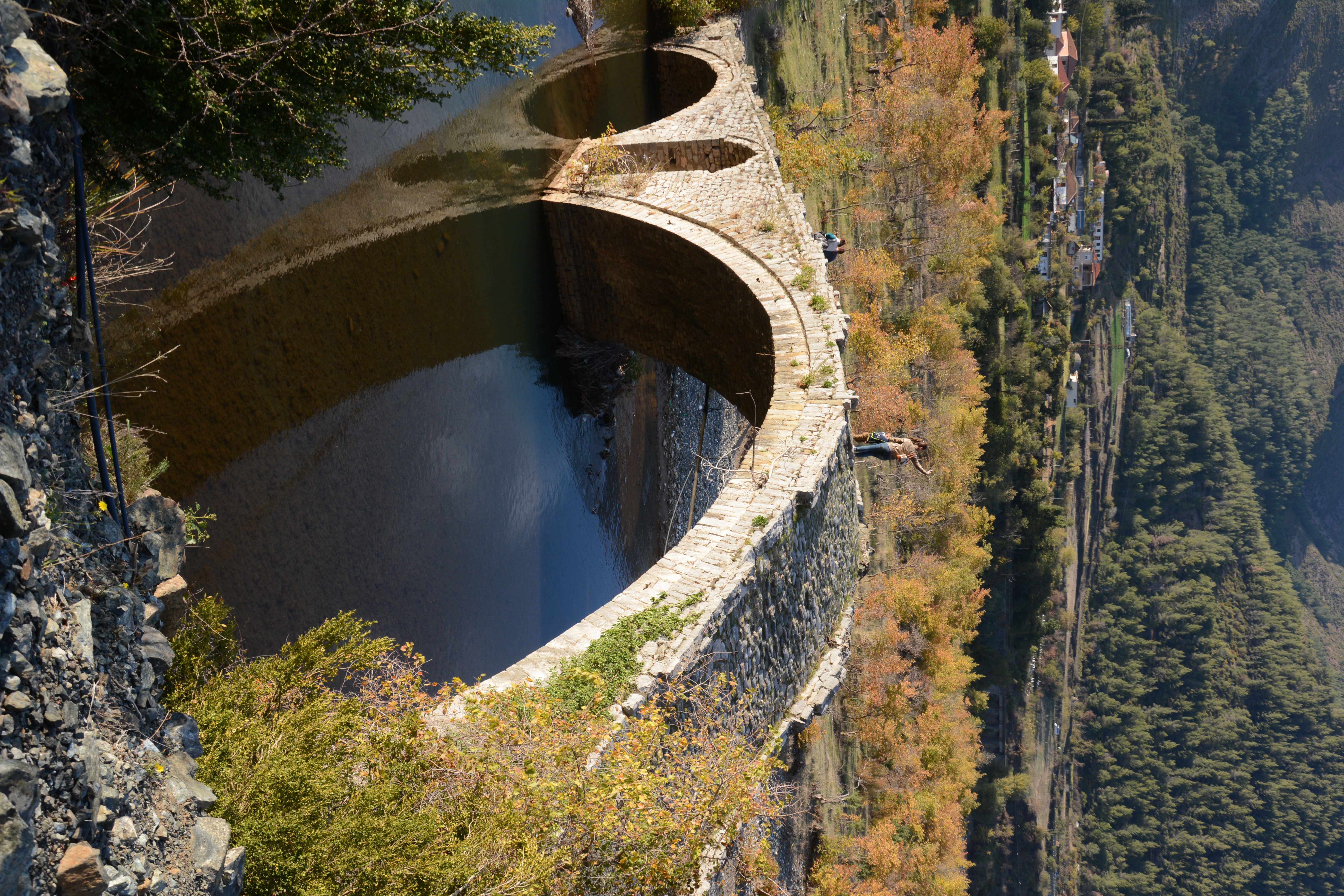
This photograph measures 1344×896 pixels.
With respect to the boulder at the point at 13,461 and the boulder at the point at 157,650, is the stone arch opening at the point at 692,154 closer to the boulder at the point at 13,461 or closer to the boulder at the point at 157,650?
the boulder at the point at 157,650

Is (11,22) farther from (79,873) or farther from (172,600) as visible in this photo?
(79,873)

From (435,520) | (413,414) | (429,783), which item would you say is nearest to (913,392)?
(435,520)

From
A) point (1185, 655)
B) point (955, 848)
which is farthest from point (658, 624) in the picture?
point (1185, 655)

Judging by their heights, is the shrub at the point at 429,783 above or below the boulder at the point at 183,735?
below

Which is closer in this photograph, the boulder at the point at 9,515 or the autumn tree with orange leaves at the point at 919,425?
the boulder at the point at 9,515

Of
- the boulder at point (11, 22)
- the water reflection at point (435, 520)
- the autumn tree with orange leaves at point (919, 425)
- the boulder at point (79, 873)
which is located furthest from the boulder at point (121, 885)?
the autumn tree with orange leaves at point (919, 425)

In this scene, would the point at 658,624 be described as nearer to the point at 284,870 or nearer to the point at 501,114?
the point at 284,870

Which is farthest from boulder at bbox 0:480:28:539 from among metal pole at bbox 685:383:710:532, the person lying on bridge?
metal pole at bbox 685:383:710:532
